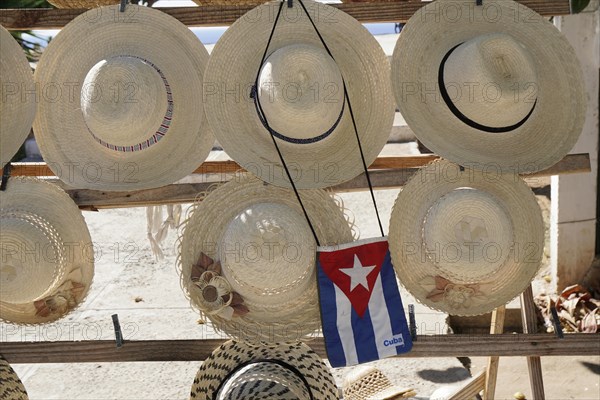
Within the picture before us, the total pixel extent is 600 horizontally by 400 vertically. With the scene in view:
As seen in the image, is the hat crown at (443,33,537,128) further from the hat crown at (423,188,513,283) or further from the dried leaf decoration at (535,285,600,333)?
the dried leaf decoration at (535,285,600,333)

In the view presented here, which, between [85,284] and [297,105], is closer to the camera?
[297,105]

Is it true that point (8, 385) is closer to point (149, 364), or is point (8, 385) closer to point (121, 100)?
point (121, 100)

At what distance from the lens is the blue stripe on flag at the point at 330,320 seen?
2.38m

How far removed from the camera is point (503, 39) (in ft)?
7.62

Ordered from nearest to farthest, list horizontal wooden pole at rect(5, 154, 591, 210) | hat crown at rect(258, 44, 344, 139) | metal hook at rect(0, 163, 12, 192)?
hat crown at rect(258, 44, 344, 139)
metal hook at rect(0, 163, 12, 192)
horizontal wooden pole at rect(5, 154, 591, 210)

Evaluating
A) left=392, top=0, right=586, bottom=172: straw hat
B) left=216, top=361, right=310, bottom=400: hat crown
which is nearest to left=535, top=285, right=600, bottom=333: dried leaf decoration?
left=392, top=0, right=586, bottom=172: straw hat

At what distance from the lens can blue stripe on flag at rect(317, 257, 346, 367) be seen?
2.38 m

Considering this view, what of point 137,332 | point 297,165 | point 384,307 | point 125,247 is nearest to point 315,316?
point 384,307

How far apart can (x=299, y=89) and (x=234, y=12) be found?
0.57 m

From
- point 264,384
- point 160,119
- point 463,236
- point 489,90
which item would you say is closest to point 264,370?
point 264,384

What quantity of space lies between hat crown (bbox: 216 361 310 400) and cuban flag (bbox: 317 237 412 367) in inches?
8.4

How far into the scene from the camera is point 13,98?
255 centimetres

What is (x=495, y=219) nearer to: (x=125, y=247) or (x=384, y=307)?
(x=384, y=307)

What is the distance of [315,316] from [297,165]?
0.53 meters
